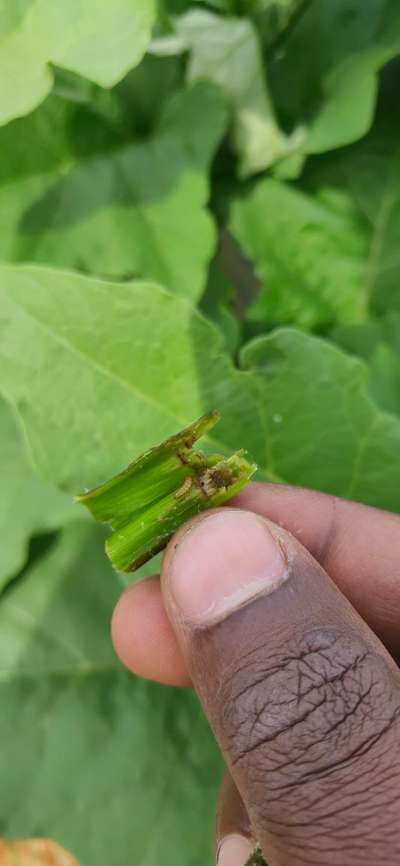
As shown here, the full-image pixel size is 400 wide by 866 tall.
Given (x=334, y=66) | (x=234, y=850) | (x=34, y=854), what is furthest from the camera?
(x=334, y=66)

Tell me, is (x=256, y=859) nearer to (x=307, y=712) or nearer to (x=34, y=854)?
(x=307, y=712)

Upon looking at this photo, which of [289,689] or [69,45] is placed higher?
[69,45]

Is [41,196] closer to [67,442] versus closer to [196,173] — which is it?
[196,173]

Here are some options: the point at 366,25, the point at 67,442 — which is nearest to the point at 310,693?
the point at 67,442

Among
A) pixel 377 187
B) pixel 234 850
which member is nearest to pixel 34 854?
pixel 234 850

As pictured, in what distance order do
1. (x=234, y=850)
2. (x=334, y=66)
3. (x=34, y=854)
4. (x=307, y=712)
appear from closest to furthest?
(x=307, y=712) < (x=234, y=850) < (x=34, y=854) < (x=334, y=66)

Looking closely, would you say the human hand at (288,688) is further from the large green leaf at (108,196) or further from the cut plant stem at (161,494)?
the large green leaf at (108,196)

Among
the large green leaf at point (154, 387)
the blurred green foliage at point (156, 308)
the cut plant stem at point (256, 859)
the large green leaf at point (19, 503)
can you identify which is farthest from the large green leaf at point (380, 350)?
the cut plant stem at point (256, 859)
